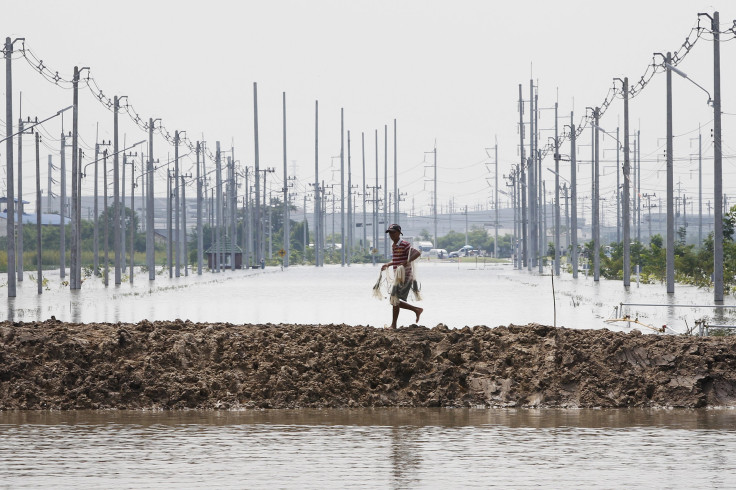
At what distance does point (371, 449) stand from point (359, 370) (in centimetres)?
437

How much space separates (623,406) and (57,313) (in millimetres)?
21656

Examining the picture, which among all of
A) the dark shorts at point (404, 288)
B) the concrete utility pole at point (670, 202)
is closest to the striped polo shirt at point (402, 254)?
the dark shorts at point (404, 288)

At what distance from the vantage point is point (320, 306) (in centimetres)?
3731

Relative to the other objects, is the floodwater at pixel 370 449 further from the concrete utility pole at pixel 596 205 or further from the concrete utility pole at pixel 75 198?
the concrete utility pole at pixel 596 205

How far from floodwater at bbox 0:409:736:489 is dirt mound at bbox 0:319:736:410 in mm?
563

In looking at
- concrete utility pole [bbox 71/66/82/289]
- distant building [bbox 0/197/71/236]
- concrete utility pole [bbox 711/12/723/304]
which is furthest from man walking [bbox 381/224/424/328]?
distant building [bbox 0/197/71/236]

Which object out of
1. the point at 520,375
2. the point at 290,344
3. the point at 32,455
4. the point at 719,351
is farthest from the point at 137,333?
the point at 719,351

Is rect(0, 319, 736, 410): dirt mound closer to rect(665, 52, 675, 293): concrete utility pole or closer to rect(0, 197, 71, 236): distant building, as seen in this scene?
Result: rect(665, 52, 675, 293): concrete utility pole

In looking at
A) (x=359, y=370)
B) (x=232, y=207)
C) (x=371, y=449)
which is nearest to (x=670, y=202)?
(x=359, y=370)

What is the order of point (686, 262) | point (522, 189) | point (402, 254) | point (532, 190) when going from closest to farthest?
point (402, 254) → point (686, 262) → point (532, 190) → point (522, 189)

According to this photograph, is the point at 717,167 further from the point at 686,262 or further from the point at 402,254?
the point at 402,254

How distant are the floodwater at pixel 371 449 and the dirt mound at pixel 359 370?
563mm

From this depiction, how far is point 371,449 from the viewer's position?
38.6 ft

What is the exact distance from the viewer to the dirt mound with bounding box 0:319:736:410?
1530cm
